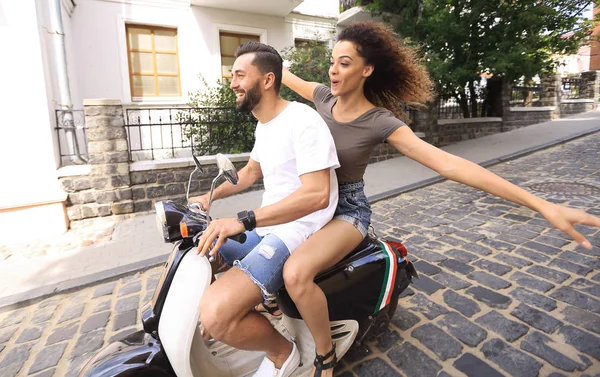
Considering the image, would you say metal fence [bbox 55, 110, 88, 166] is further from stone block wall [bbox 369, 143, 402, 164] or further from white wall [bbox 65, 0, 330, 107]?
stone block wall [bbox 369, 143, 402, 164]

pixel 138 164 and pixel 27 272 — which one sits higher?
pixel 138 164

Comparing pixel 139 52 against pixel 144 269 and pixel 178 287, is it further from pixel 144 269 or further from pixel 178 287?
pixel 178 287

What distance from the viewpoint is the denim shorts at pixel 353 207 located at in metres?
2.11

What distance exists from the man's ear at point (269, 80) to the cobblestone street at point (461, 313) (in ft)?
5.69

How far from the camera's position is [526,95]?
1393 cm

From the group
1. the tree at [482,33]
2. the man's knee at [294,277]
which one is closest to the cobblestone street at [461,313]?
the man's knee at [294,277]

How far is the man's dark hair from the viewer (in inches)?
78.2

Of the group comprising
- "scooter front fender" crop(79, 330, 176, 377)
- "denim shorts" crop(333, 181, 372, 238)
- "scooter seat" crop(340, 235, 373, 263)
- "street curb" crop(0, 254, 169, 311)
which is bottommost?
"street curb" crop(0, 254, 169, 311)

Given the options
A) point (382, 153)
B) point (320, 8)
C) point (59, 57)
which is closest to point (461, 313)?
point (382, 153)

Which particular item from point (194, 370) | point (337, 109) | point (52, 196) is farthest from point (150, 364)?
point (52, 196)

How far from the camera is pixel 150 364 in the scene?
1592 mm

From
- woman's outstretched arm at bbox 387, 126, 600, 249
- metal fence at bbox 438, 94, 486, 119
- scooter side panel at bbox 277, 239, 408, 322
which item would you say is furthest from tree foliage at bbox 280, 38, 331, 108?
scooter side panel at bbox 277, 239, 408, 322

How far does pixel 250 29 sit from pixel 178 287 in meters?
9.51

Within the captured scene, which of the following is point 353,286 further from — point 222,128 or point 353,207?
point 222,128
